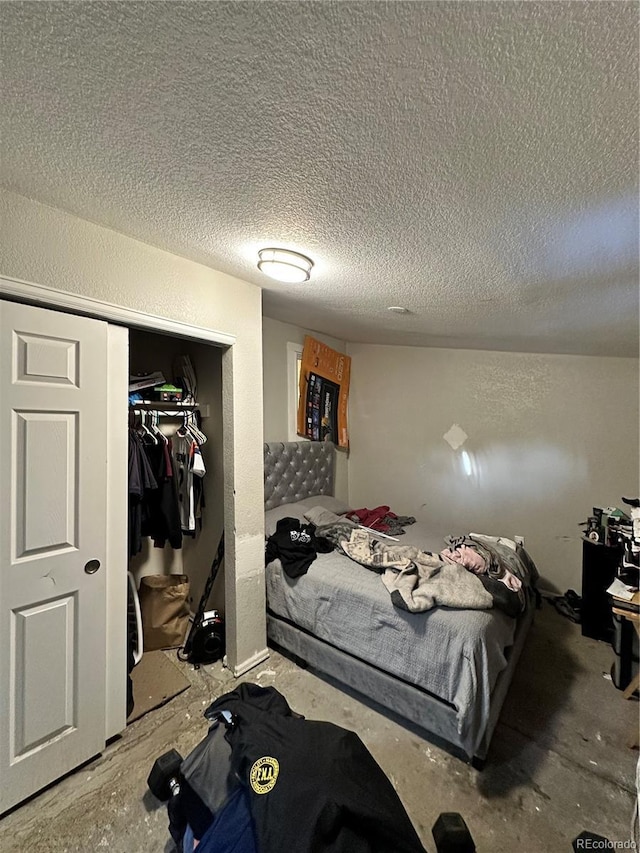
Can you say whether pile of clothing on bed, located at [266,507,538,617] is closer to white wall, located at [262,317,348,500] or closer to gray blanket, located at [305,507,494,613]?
gray blanket, located at [305,507,494,613]

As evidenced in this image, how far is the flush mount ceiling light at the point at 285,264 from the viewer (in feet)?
5.64

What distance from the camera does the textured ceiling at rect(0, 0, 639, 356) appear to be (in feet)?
2.15

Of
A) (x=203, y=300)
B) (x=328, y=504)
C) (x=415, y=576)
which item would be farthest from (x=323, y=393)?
(x=415, y=576)

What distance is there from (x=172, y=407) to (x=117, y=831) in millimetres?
2138

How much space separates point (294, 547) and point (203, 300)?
5.65ft

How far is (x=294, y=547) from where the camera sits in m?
2.47

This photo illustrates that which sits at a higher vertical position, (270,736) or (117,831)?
(270,736)

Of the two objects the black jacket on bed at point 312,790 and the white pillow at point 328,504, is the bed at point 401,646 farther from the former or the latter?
the white pillow at point 328,504

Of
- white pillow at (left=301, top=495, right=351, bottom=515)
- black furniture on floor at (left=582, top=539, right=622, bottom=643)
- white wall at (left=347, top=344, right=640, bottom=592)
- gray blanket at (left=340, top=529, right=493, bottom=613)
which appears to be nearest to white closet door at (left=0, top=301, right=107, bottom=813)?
gray blanket at (left=340, top=529, right=493, bottom=613)

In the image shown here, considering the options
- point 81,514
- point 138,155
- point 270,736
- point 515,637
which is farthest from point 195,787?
Answer: point 138,155

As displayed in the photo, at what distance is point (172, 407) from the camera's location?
102 inches

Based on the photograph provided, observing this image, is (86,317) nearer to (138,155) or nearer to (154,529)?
(138,155)

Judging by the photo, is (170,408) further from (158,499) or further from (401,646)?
(401,646)

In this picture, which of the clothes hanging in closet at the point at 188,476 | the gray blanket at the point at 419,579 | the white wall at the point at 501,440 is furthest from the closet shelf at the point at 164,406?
the white wall at the point at 501,440
